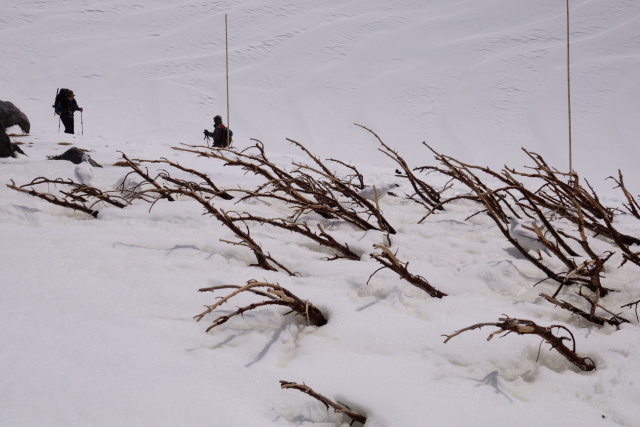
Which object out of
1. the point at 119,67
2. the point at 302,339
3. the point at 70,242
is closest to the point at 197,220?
the point at 70,242

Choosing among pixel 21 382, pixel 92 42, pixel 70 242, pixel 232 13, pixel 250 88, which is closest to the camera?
pixel 21 382

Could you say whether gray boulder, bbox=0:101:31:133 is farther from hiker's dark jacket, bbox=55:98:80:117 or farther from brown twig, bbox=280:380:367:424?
brown twig, bbox=280:380:367:424

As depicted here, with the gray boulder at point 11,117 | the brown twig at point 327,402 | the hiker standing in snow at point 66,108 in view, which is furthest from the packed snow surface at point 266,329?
the hiker standing in snow at point 66,108

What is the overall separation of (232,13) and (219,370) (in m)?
15.0

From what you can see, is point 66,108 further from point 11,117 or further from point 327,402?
point 327,402

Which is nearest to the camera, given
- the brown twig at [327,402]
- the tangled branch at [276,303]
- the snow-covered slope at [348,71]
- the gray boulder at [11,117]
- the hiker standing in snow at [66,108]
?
the brown twig at [327,402]

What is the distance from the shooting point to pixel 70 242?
1.34 meters

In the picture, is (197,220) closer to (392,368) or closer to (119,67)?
(392,368)

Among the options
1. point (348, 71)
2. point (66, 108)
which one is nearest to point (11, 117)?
point (66, 108)

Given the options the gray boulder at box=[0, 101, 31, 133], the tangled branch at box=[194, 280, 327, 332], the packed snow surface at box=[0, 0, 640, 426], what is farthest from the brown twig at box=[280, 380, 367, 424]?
the gray boulder at box=[0, 101, 31, 133]

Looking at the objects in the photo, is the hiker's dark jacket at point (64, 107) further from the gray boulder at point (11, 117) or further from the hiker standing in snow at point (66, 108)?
the gray boulder at point (11, 117)

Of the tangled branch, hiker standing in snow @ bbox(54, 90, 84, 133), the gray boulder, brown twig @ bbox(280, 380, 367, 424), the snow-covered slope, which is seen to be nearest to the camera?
brown twig @ bbox(280, 380, 367, 424)

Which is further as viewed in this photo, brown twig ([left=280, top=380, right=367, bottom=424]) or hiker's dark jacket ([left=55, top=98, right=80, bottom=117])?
hiker's dark jacket ([left=55, top=98, right=80, bottom=117])

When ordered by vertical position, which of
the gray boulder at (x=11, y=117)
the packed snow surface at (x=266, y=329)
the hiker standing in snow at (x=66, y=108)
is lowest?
the hiker standing in snow at (x=66, y=108)
